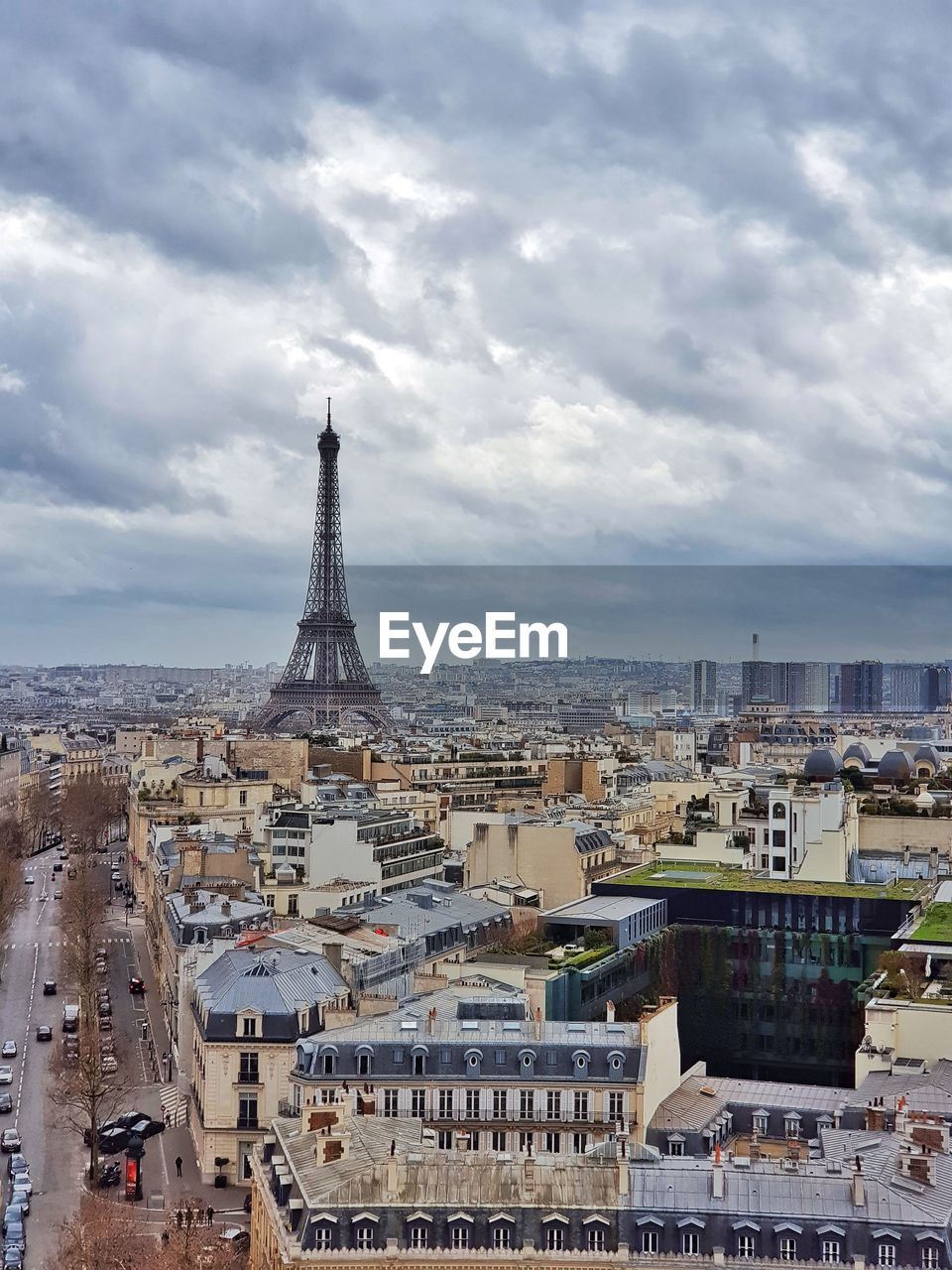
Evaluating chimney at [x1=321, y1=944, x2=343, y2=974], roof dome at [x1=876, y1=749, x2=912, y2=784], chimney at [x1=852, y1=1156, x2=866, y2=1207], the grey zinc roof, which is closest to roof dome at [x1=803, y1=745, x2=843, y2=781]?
roof dome at [x1=876, y1=749, x2=912, y2=784]

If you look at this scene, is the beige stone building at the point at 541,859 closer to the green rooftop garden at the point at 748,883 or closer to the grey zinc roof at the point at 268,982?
the green rooftop garden at the point at 748,883

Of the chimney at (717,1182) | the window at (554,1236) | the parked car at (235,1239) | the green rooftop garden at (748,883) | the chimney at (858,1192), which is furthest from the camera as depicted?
the green rooftop garden at (748,883)

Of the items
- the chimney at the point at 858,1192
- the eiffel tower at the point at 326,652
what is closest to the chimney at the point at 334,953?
the chimney at the point at 858,1192

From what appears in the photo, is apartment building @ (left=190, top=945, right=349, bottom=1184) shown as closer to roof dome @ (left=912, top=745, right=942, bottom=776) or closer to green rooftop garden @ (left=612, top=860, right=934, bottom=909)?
green rooftop garden @ (left=612, top=860, right=934, bottom=909)

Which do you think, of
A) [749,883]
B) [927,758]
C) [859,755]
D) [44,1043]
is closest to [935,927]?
[749,883]

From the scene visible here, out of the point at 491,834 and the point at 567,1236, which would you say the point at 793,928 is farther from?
the point at 567,1236

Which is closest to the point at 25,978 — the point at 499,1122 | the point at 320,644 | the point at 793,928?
the point at 793,928

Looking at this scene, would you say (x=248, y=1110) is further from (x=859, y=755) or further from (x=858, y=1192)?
(x=859, y=755)
